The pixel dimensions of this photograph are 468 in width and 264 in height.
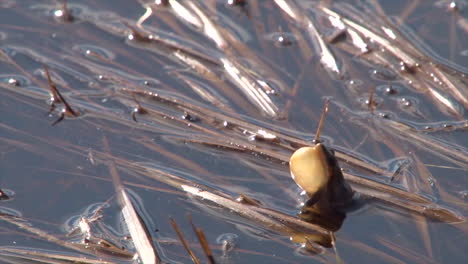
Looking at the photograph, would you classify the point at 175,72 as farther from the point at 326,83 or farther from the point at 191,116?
the point at 326,83

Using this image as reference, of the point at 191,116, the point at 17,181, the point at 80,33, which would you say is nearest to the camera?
the point at 17,181

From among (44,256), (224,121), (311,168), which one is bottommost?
(311,168)

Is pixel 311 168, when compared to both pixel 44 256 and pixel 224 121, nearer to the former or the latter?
pixel 224 121

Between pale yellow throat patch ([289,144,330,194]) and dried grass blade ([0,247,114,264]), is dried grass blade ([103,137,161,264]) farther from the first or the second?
pale yellow throat patch ([289,144,330,194])

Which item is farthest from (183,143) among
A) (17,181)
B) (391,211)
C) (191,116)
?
(391,211)

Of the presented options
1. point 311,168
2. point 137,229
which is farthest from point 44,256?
point 311,168

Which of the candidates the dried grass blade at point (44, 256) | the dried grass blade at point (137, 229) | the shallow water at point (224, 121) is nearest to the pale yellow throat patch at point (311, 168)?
the shallow water at point (224, 121)

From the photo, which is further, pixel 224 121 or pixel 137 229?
pixel 224 121
